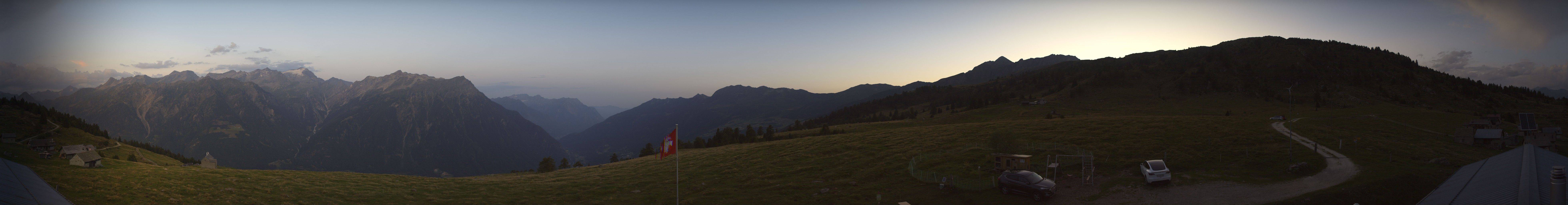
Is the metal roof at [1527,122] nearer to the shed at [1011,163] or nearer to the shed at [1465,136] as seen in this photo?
the shed at [1465,136]

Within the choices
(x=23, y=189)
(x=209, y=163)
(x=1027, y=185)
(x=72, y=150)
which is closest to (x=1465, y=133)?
(x=1027, y=185)

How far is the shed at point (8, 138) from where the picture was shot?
142 feet

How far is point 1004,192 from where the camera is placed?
126 ft

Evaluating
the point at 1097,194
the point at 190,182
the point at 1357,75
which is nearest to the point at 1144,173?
the point at 1097,194

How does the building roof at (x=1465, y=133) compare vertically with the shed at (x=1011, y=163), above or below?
above

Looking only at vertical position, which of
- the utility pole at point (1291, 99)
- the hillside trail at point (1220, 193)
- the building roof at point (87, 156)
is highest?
the utility pole at point (1291, 99)

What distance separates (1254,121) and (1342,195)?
57623 millimetres

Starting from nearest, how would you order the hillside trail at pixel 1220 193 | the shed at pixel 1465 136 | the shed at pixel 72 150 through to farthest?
the hillside trail at pixel 1220 193
the shed at pixel 1465 136
the shed at pixel 72 150

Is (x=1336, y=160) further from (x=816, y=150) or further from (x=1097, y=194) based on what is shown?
(x=816, y=150)

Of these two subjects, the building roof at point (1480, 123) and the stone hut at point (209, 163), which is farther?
the stone hut at point (209, 163)

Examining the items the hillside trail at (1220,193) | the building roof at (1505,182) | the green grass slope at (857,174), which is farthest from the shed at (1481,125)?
the building roof at (1505,182)

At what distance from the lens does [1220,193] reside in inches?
1410

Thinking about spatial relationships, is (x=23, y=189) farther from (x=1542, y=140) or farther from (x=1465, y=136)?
(x=1542, y=140)

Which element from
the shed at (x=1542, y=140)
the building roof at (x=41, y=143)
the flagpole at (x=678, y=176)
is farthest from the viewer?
the building roof at (x=41, y=143)
